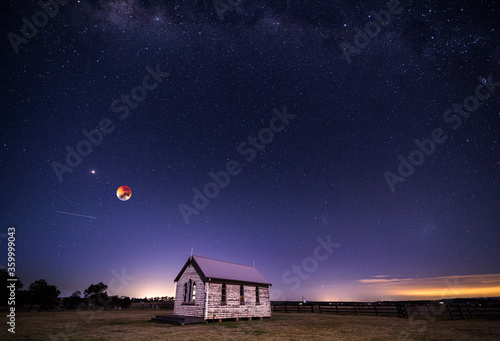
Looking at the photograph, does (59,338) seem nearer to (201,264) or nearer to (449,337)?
(201,264)

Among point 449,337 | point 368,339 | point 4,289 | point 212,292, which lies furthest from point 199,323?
point 4,289

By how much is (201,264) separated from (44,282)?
5259 centimetres

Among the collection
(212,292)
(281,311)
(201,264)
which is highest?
(201,264)

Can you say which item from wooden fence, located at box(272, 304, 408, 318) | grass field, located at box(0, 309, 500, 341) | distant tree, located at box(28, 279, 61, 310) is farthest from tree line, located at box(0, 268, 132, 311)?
wooden fence, located at box(272, 304, 408, 318)

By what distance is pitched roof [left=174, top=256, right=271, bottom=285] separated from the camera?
2233 centimetres

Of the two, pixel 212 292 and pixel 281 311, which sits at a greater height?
pixel 212 292

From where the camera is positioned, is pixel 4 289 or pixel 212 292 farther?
pixel 4 289

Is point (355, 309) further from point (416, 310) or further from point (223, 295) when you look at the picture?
point (223, 295)

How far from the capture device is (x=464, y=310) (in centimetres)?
2125

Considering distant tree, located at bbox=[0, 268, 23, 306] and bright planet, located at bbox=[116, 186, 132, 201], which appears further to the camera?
distant tree, located at bbox=[0, 268, 23, 306]

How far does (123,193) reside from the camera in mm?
23656

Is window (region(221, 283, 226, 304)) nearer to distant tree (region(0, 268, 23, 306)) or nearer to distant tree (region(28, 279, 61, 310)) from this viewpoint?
distant tree (region(0, 268, 23, 306))

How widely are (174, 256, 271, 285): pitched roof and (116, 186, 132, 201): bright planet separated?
337 inches

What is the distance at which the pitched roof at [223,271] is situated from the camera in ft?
73.3
